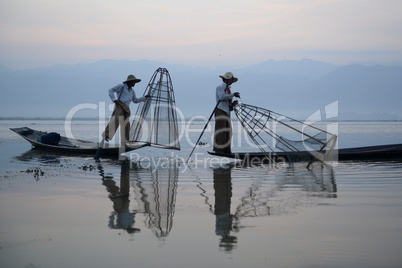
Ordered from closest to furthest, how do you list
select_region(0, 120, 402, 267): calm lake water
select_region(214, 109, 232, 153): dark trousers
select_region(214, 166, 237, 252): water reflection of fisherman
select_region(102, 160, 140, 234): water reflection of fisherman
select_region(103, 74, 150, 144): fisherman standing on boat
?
1. select_region(0, 120, 402, 267): calm lake water
2. select_region(214, 166, 237, 252): water reflection of fisherman
3. select_region(102, 160, 140, 234): water reflection of fisherman
4. select_region(214, 109, 232, 153): dark trousers
5. select_region(103, 74, 150, 144): fisherman standing on boat

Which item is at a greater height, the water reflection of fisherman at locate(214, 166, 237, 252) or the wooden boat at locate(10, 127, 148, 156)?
the wooden boat at locate(10, 127, 148, 156)

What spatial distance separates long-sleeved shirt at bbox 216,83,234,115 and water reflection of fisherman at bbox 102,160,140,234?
3000mm

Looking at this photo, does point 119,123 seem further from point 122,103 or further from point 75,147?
point 75,147

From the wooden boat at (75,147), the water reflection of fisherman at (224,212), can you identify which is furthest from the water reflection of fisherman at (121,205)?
the wooden boat at (75,147)

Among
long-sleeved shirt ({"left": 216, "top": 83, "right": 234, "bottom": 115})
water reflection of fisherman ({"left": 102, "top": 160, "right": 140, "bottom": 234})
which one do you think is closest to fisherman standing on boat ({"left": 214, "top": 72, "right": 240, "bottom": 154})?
long-sleeved shirt ({"left": 216, "top": 83, "right": 234, "bottom": 115})

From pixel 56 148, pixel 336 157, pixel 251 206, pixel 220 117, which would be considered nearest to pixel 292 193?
pixel 251 206

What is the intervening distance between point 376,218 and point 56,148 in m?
10.3

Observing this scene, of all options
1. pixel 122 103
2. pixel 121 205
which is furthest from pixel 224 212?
pixel 122 103

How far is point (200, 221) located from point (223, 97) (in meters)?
5.46

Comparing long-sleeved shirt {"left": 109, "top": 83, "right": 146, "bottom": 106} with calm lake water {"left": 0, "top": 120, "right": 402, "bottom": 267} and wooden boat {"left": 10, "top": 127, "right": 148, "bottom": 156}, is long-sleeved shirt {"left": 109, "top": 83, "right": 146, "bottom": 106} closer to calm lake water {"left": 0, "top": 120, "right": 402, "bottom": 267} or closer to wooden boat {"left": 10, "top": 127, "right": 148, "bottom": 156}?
wooden boat {"left": 10, "top": 127, "right": 148, "bottom": 156}

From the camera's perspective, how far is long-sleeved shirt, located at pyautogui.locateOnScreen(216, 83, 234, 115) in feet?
29.8

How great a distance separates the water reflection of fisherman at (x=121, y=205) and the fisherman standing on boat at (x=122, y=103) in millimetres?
3018

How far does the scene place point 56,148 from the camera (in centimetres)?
1233

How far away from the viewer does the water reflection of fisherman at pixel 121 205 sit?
12.2ft
